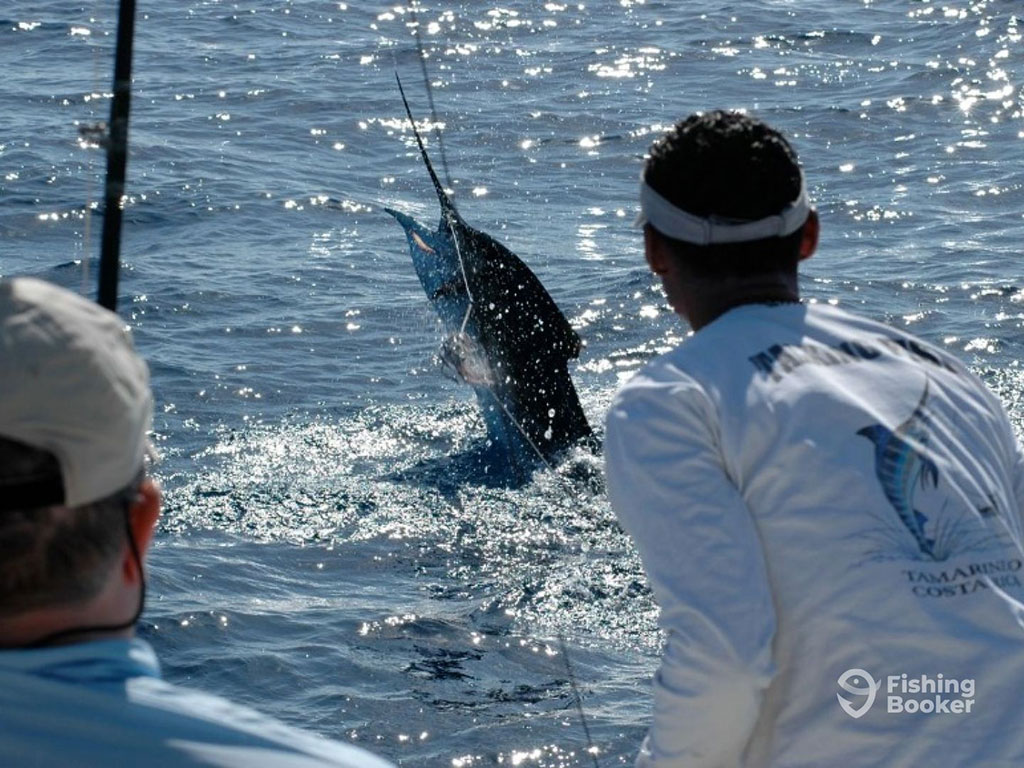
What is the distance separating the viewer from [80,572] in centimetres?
162

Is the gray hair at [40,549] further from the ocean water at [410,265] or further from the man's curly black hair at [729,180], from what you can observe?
the man's curly black hair at [729,180]

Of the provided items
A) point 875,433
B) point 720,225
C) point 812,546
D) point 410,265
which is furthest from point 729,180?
point 410,265

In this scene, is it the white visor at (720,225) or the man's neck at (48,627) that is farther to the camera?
the white visor at (720,225)

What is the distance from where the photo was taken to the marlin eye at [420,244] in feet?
25.7

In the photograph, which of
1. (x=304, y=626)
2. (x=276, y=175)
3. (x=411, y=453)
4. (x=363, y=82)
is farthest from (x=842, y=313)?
(x=363, y=82)

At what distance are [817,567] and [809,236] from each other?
0.54 m

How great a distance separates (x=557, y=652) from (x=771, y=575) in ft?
12.5

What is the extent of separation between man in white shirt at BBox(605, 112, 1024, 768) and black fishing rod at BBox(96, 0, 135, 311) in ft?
2.39

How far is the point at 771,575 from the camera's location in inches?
93.8

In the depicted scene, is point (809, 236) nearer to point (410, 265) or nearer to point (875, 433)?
point (875, 433)

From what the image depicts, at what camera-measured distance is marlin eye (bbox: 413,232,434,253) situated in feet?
25.7

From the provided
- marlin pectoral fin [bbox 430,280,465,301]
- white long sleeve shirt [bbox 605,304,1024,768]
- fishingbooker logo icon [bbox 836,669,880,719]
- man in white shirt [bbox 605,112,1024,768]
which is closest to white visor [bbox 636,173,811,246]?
man in white shirt [bbox 605,112,1024,768]

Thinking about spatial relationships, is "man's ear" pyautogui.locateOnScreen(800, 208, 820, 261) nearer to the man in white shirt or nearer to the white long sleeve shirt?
the man in white shirt

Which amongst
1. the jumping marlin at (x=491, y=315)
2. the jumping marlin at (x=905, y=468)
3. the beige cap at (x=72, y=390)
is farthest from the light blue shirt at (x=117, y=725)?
the jumping marlin at (x=491, y=315)
